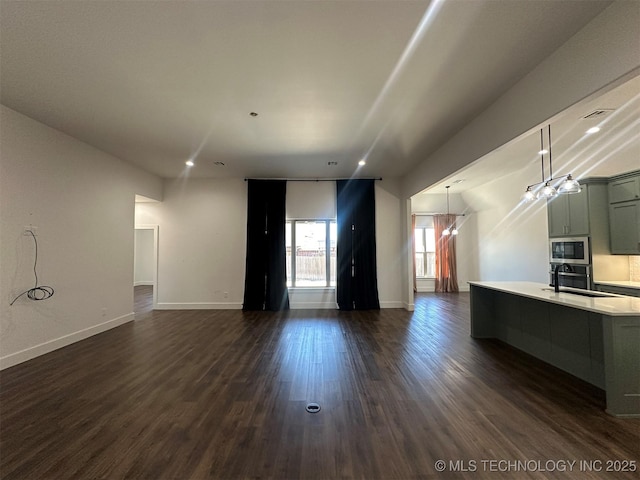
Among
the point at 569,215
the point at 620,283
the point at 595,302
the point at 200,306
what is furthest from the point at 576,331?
the point at 200,306

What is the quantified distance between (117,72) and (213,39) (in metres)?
1.11

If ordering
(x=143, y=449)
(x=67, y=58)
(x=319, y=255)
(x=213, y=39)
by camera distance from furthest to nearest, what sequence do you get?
(x=319, y=255) < (x=67, y=58) < (x=213, y=39) < (x=143, y=449)

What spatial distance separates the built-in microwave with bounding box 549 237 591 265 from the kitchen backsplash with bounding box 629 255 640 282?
600mm

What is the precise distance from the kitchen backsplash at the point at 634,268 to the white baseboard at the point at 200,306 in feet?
24.1

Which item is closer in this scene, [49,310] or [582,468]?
[582,468]

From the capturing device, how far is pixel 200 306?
A: 20.6 ft

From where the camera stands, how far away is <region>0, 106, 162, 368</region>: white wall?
3232 millimetres

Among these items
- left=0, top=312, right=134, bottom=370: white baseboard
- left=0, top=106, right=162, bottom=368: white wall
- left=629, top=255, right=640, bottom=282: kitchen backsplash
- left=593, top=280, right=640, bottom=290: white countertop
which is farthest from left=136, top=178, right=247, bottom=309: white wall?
left=629, top=255, right=640, bottom=282: kitchen backsplash

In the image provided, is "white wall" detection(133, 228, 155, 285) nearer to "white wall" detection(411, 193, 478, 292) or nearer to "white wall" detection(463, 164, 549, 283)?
"white wall" detection(411, 193, 478, 292)

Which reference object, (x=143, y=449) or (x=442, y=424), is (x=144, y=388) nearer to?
(x=143, y=449)

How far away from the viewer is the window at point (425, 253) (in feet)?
30.3

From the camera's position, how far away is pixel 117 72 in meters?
2.49

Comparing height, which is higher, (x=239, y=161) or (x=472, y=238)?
(x=239, y=161)

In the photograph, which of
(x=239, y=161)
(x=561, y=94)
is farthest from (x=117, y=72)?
(x=561, y=94)
